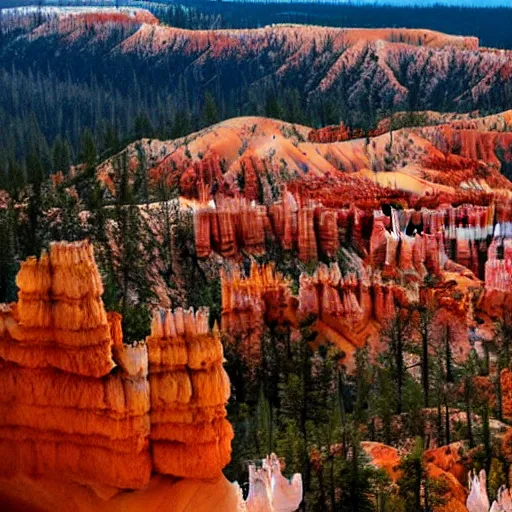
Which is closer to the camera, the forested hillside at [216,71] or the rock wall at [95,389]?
the rock wall at [95,389]

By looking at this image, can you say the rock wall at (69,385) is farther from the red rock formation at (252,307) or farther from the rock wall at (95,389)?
the red rock formation at (252,307)

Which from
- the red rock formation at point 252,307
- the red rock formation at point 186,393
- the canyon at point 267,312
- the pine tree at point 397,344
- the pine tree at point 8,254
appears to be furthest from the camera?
the red rock formation at point 252,307

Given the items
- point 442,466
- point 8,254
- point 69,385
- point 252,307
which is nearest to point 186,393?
point 69,385

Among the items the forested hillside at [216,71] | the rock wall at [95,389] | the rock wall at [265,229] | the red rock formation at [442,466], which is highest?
the rock wall at [95,389]

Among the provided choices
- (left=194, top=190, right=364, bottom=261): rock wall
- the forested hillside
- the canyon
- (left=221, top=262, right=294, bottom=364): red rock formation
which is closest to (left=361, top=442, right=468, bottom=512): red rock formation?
the canyon

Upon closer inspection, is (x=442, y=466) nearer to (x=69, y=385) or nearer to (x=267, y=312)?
(x=267, y=312)

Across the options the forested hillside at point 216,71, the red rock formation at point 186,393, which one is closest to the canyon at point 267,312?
the red rock formation at point 186,393

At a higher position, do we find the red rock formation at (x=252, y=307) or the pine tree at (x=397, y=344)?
the red rock formation at (x=252, y=307)

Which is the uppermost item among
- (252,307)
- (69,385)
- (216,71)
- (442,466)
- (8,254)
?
(69,385)
